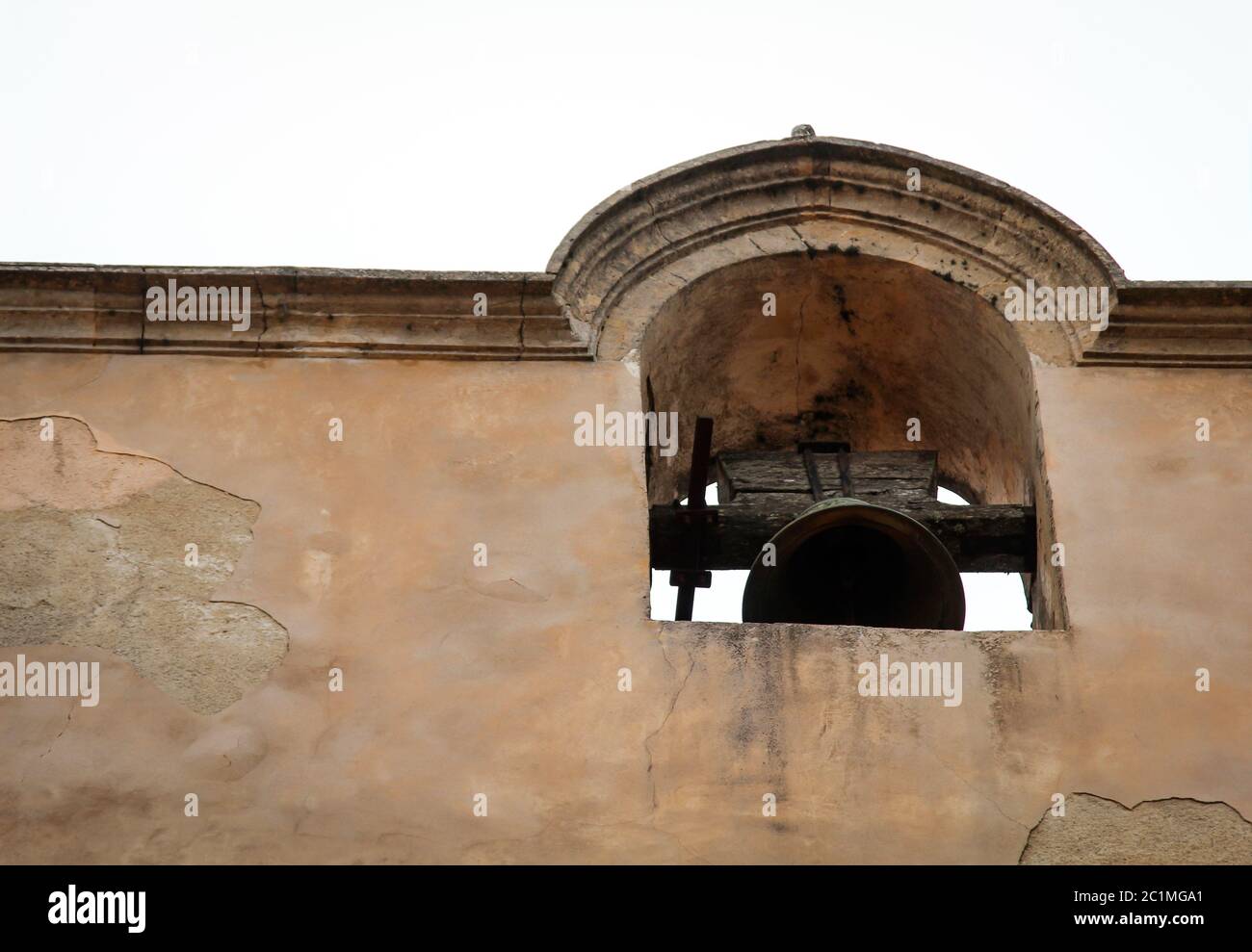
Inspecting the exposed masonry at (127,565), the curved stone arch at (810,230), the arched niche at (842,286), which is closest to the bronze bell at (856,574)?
the arched niche at (842,286)

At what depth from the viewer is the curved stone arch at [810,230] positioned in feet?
26.9

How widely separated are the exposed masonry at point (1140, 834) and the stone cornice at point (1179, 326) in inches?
70.7

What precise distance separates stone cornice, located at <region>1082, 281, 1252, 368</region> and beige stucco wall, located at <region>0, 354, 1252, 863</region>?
90mm

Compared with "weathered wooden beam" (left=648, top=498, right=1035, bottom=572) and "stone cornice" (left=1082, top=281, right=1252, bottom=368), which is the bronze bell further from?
"stone cornice" (left=1082, top=281, right=1252, bottom=368)

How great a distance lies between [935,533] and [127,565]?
257 centimetres

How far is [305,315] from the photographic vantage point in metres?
8.12

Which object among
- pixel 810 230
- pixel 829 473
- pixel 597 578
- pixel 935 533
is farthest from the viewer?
pixel 810 230

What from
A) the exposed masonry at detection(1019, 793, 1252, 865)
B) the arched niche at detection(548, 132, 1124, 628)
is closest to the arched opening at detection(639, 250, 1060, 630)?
the arched niche at detection(548, 132, 1124, 628)

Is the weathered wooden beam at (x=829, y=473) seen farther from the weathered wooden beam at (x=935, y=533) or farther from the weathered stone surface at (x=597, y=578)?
the weathered stone surface at (x=597, y=578)

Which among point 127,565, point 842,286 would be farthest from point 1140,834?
point 127,565

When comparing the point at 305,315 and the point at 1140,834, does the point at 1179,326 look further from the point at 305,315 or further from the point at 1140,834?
the point at 305,315

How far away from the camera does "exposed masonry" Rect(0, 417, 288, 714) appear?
717 cm
